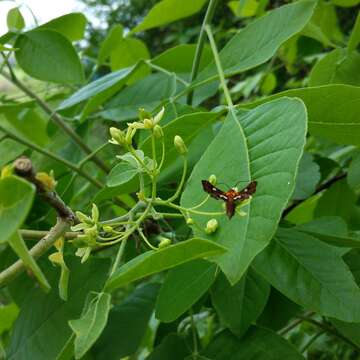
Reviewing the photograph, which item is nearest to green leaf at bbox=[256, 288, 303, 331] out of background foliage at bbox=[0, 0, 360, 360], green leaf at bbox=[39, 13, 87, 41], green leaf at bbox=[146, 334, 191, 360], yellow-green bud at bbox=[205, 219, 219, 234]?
background foliage at bbox=[0, 0, 360, 360]

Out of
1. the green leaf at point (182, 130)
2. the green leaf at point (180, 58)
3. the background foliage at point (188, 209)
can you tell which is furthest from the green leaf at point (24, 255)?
the green leaf at point (180, 58)

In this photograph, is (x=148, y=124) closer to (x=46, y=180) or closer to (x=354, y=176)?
(x=46, y=180)

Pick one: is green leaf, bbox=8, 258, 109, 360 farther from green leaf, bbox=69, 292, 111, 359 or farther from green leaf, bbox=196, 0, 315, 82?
green leaf, bbox=196, 0, 315, 82

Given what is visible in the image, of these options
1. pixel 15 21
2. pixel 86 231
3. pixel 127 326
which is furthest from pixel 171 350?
pixel 15 21

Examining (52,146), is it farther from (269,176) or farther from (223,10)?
(223,10)

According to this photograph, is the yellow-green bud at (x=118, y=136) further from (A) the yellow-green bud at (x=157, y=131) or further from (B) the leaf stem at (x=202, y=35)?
(B) the leaf stem at (x=202, y=35)

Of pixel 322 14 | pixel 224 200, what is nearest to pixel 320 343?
pixel 322 14
